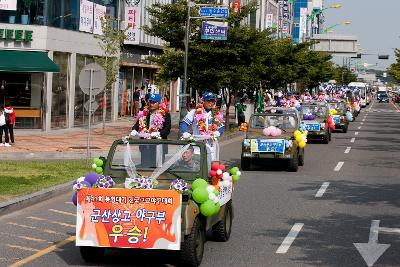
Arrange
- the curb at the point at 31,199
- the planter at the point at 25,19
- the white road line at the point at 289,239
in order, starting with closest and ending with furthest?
the white road line at the point at 289,239, the curb at the point at 31,199, the planter at the point at 25,19

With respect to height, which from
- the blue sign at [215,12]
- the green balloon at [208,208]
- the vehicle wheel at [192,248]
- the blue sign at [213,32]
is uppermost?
the blue sign at [215,12]

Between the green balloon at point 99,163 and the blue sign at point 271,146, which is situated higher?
the green balloon at point 99,163

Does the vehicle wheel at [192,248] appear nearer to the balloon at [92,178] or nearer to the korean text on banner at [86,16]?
the balloon at [92,178]

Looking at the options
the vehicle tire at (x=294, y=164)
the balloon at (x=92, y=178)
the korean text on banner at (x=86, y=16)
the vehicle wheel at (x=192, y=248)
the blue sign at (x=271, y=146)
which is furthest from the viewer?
the korean text on banner at (x=86, y=16)

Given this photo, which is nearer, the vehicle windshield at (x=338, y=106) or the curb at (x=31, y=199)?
the curb at (x=31, y=199)

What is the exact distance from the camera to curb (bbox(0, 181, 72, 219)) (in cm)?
1343

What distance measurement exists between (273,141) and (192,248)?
1253cm

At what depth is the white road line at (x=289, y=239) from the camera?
10609 mm

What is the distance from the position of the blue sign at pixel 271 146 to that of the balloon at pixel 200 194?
12.1m

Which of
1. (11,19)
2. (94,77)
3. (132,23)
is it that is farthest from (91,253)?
(132,23)

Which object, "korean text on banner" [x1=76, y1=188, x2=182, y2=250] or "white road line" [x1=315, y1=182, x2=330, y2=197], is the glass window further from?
"korean text on banner" [x1=76, y1=188, x2=182, y2=250]

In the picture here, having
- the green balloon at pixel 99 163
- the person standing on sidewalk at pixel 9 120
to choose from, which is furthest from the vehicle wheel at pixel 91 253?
the person standing on sidewalk at pixel 9 120

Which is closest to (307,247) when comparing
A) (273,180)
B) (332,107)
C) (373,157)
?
(273,180)

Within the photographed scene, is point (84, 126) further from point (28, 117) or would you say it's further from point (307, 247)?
point (307, 247)
